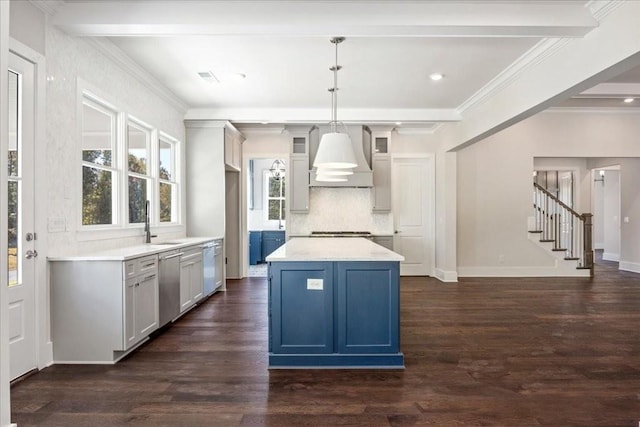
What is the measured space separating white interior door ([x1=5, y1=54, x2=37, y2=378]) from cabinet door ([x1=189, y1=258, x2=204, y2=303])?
2024mm

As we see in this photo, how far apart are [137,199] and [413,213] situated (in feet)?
16.0

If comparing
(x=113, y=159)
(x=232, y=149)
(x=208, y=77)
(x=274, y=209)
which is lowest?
(x=274, y=209)

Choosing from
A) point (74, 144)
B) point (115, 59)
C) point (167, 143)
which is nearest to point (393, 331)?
point (74, 144)

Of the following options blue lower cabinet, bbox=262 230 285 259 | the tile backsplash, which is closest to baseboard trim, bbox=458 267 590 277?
the tile backsplash

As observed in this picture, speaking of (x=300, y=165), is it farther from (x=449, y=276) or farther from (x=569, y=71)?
(x=569, y=71)

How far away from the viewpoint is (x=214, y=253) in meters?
5.71

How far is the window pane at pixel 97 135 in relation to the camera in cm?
362

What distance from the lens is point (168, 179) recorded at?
5.47 metres

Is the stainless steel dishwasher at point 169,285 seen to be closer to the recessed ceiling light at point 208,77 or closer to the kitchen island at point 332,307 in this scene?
the kitchen island at point 332,307

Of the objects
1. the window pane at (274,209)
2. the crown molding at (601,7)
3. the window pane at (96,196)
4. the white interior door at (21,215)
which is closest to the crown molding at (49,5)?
the white interior door at (21,215)

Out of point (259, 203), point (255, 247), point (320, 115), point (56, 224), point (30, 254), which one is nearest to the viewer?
point (30, 254)

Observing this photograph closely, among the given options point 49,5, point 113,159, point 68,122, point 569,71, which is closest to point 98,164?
point 113,159

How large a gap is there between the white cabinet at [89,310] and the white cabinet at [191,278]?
134 centimetres

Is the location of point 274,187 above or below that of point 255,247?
above
